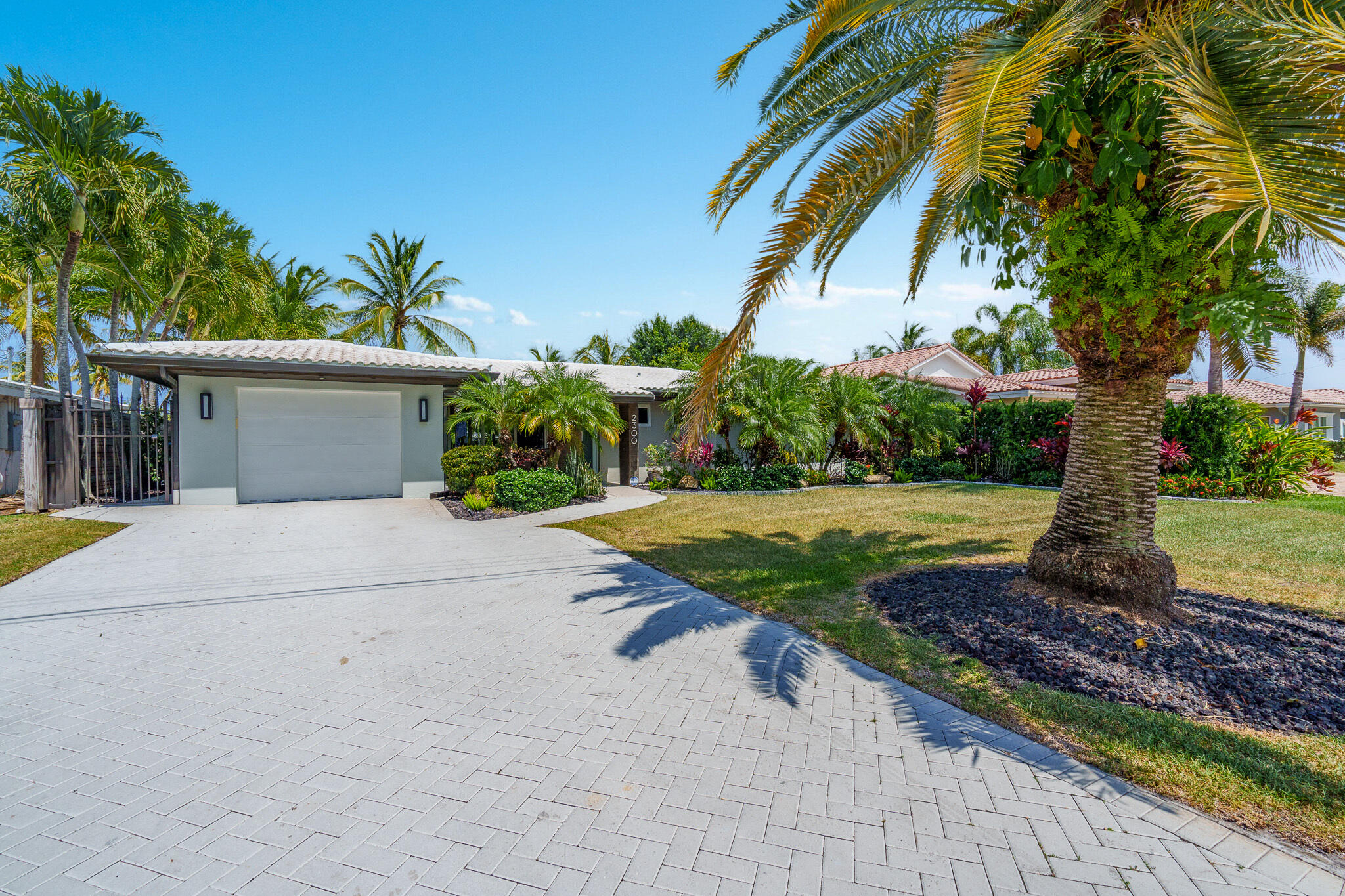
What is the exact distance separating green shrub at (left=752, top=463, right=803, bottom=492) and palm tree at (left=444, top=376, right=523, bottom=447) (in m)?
6.64

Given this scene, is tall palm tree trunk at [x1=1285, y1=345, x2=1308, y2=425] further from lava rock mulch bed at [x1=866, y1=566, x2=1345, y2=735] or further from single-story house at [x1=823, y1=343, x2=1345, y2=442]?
lava rock mulch bed at [x1=866, y1=566, x2=1345, y2=735]

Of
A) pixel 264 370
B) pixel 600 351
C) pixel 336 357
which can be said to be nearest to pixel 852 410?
pixel 336 357

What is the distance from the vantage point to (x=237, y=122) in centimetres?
1236

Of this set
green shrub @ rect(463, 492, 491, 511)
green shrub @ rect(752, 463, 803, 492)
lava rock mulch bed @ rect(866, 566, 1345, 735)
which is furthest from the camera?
green shrub @ rect(752, 463, 803, 492)

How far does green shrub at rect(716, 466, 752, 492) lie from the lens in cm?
1593

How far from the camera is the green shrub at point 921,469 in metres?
17.8

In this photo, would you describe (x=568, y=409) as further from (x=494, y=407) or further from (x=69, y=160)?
(x=69, y=160)

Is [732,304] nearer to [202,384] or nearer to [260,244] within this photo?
[202,384]

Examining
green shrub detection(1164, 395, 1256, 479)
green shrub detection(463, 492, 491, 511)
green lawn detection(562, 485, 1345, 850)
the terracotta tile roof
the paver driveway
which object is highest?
the terracotta tile roof

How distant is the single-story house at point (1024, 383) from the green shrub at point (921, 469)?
108 inches

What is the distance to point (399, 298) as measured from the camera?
2731cm

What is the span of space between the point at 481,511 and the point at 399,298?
64.0 ft

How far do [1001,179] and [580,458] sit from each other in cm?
1114

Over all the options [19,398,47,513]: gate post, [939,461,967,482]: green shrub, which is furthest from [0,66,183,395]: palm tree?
[939,461,967,482]: green shrub
